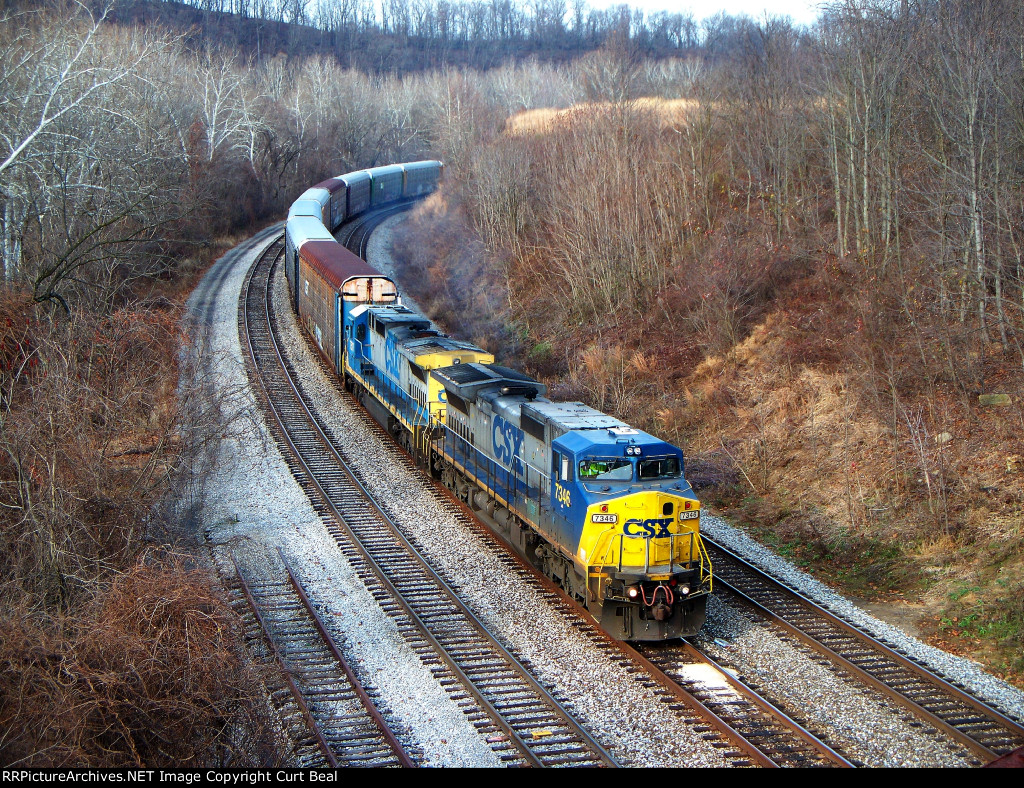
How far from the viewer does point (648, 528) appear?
12734mm

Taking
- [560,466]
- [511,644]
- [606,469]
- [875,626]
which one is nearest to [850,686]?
[875,626]

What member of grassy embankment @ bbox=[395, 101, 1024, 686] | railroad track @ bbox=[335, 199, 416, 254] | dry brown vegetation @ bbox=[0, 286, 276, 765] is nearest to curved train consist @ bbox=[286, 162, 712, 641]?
grassy embankment @ bbox=[395, 101, 1024, 686]

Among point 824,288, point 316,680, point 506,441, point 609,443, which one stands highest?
point 824,288

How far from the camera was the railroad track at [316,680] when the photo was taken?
10.3 metres

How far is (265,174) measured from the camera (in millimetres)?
66500

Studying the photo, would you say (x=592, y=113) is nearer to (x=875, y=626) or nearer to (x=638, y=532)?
(x=638, y=532)

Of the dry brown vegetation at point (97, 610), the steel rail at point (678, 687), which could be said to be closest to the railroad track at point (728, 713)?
the steel rail at point (678, 687)

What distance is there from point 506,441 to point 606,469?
141 inches

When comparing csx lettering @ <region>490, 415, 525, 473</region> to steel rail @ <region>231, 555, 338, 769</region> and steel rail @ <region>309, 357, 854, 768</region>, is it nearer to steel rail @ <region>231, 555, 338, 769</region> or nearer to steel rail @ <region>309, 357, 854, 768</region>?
steel rail @ <region>309, 357, 854, 768</region>

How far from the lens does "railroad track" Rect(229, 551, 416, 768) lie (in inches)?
404

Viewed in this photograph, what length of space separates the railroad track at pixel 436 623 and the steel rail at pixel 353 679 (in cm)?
110

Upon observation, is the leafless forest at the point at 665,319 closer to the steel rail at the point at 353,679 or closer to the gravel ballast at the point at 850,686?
the gravel ballast at the point at 850,686

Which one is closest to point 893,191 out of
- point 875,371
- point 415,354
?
point 875,371

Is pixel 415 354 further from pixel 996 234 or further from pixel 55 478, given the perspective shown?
pixel 996 234
